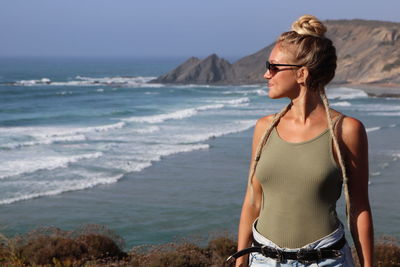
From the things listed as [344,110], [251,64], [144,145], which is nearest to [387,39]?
[251,64]

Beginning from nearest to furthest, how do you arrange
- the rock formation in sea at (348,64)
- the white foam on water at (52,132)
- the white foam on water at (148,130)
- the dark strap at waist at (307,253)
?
the dark strap at waist at (307,253)
the white foam on water at (52,132)
the white foam on water at (148,130)
the rock formation in sea at (348,64)

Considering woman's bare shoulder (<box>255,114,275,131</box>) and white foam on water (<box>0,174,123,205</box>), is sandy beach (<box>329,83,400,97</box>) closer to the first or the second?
white foam on water (<box>0,174,123,205</box>)

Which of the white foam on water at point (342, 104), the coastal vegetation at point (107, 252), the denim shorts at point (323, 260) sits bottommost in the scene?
the white foam on water at point (342, 104)

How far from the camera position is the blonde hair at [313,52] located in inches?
102

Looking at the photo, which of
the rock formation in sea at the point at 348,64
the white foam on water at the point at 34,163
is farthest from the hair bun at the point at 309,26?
the rock formation in sea at the point at 348,64

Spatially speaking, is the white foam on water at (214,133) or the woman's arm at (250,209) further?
the white foam on water at (214,133)

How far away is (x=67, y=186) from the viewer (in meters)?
17.4

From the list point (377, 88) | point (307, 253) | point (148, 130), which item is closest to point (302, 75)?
point (307, 253)

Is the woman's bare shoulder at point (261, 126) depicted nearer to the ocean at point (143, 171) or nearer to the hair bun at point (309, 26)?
the hair bun at point (309, 26)

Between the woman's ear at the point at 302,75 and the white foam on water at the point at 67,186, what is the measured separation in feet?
45.3

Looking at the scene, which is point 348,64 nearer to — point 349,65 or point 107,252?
point 349,65

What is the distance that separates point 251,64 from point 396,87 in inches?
1257

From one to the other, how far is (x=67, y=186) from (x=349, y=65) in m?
75.0

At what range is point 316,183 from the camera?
2.54 metres
